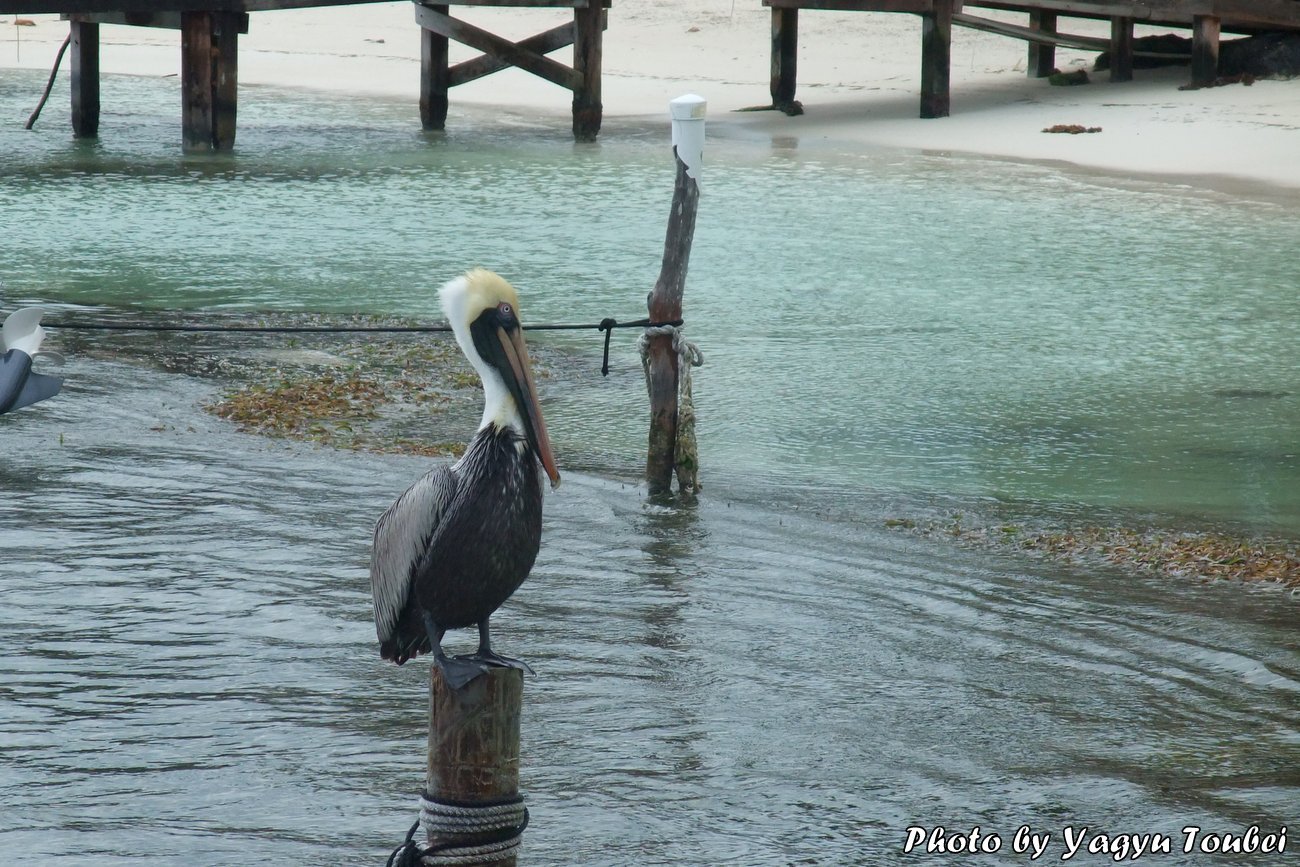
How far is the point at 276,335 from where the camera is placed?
10.6 metres

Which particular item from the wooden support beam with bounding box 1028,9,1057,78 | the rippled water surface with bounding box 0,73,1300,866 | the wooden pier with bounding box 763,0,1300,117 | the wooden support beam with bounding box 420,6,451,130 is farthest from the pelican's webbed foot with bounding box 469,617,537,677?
the wooden support beam with bounding box 1028,9,1057,78

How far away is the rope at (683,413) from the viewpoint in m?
7.33

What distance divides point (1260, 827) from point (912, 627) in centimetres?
164

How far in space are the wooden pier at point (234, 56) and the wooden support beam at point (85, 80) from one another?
0.5 inches

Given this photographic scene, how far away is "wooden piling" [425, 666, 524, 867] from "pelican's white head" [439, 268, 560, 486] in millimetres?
474

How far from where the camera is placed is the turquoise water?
845 cm

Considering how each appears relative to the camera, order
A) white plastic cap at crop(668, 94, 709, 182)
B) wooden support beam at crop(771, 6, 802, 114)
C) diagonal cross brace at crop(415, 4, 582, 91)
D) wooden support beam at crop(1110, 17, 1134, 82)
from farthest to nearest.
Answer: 1. wooden support beam at crop(1110, 17, 1134, 82)
2. wooden support beam at crop(771, 6, 802, 114)
3. diagonal cross brace at crop(415, 4, 582, 91)
4. white plastic cap at crop(668, 94, 709, 182)

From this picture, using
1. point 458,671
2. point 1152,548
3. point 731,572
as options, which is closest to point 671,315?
point 731,572

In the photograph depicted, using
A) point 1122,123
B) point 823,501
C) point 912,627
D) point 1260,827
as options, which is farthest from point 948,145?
point 1260,827

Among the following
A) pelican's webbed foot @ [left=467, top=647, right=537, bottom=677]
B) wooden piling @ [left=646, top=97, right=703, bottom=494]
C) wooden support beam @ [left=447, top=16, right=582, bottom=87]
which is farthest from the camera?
wooden support beam @ [left=447, top=16, right=582, bottom=87]

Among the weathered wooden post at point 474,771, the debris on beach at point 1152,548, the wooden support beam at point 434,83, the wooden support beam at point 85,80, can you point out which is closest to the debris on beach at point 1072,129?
the wooden support beam at point 434,83

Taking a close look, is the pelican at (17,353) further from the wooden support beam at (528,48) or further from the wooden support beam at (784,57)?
the wooden support beam at (784,57)

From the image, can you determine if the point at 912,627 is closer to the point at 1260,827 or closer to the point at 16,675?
the point at 1260,827

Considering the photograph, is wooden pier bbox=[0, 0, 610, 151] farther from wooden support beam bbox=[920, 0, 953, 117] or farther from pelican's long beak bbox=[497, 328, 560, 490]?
pelican's long beak bbox=[497, 328, 560, 490]
